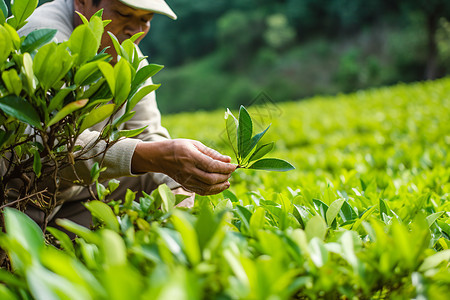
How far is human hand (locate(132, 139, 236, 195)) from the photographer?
120cm

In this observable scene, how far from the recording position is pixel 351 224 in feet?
3.88

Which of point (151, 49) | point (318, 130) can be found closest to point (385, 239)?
point (318, 130)

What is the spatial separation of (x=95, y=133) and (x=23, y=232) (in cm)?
66

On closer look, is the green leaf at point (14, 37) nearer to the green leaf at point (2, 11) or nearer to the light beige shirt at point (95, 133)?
the green leaf at point (2, 11)

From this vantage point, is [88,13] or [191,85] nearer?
[88,13]

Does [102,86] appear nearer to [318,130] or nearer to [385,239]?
[385,239]

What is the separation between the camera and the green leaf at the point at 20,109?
0.89m

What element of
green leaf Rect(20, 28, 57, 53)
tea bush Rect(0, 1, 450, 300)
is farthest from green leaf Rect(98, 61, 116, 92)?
green leaf Rect(20, 28, 57, 53)

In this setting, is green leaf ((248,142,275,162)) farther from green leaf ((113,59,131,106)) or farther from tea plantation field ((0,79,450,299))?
green leaf ((113,59,131,106))

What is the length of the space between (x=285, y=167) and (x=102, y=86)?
50 cm

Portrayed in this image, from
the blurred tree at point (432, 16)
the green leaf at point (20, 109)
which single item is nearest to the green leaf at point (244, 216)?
→ the green leaf at point (20, 109)

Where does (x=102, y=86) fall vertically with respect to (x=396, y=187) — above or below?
above

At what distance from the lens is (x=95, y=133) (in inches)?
53.1

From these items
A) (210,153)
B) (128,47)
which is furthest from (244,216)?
(128,47)
